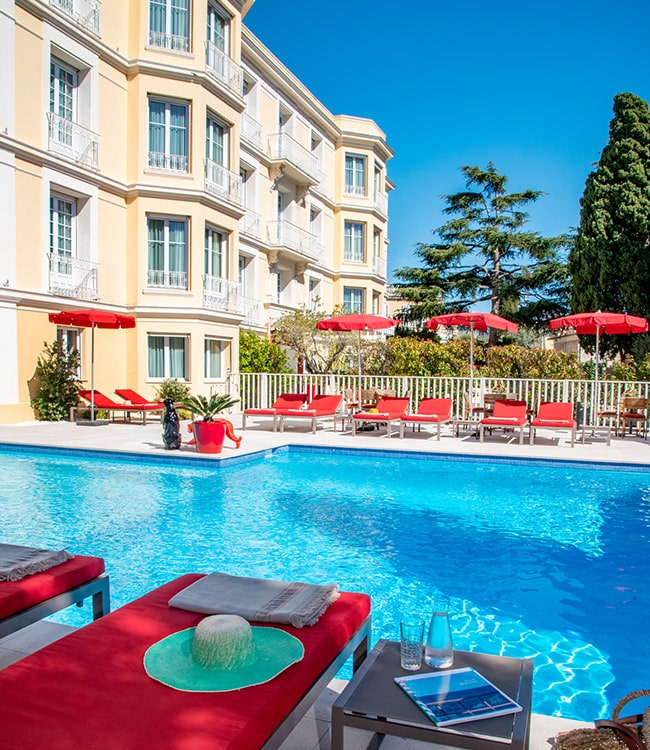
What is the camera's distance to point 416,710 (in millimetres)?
2119

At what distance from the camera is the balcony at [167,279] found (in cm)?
1914

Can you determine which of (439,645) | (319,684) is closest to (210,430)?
(319,684)

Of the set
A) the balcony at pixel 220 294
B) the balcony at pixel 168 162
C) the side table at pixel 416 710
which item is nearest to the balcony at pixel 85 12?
the balcony at pixel 168 162

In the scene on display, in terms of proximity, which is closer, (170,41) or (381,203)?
(170,41)

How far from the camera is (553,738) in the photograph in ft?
9.16

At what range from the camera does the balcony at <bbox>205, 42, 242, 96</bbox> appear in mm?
19938

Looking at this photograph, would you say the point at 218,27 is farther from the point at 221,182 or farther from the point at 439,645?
the point at 439,645

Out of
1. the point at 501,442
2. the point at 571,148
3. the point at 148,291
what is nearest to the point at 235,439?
the point at 501,442

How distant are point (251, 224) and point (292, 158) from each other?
414cm

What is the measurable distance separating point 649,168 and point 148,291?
20.9 meters

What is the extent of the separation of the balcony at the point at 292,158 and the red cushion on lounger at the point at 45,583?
23.7m

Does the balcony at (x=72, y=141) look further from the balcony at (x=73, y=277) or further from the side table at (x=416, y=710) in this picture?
the side table at (x=416, y=710)

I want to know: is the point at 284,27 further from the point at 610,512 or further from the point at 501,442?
the point at 610,512

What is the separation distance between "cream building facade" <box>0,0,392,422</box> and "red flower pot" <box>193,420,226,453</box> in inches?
265
